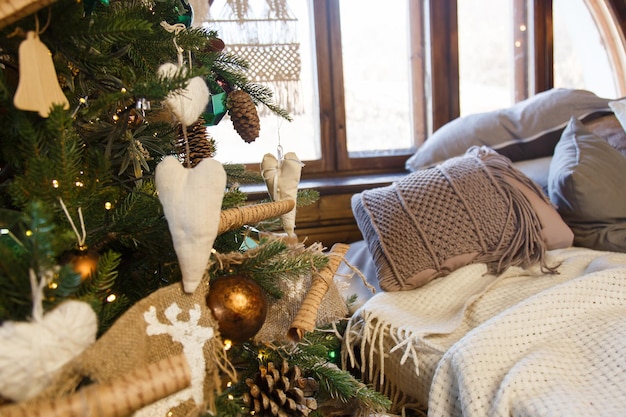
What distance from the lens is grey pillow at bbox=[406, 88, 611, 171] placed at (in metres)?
1.55

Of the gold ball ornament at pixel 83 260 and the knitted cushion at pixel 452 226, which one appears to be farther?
the knitted cushion at pixel 452 226

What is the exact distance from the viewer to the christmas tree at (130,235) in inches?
15.5

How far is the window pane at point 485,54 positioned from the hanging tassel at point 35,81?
6.05 ft

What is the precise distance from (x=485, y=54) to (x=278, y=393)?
1.84 meters

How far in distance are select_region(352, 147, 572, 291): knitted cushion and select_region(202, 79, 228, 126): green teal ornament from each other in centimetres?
51

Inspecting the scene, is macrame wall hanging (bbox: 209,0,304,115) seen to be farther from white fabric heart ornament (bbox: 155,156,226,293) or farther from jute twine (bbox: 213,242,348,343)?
white fabric heart ornament (bbox: 155,156,226,293)

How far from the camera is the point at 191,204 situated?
489 mm

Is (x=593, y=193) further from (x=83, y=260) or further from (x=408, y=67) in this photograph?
(x=83, y=260)

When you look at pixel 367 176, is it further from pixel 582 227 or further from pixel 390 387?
pixel 390 387

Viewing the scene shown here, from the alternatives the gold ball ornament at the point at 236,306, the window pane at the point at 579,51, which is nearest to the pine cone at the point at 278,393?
the gold ball ornament at the point at 236,306

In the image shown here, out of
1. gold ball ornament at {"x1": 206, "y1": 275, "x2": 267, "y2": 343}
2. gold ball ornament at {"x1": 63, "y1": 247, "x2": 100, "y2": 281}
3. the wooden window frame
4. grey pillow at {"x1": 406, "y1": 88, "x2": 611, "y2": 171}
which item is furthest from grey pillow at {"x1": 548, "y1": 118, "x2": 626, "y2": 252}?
gold ball ornament at {"x1": 63, "y1": 247, "x2": 100, "y2": 281}

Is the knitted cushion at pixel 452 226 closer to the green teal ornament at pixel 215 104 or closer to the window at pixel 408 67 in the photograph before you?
the green teal ornament at pixel 215 104

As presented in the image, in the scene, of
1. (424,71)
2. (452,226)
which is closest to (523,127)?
(424,71)

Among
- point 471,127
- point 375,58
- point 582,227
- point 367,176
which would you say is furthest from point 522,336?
point 375,58
